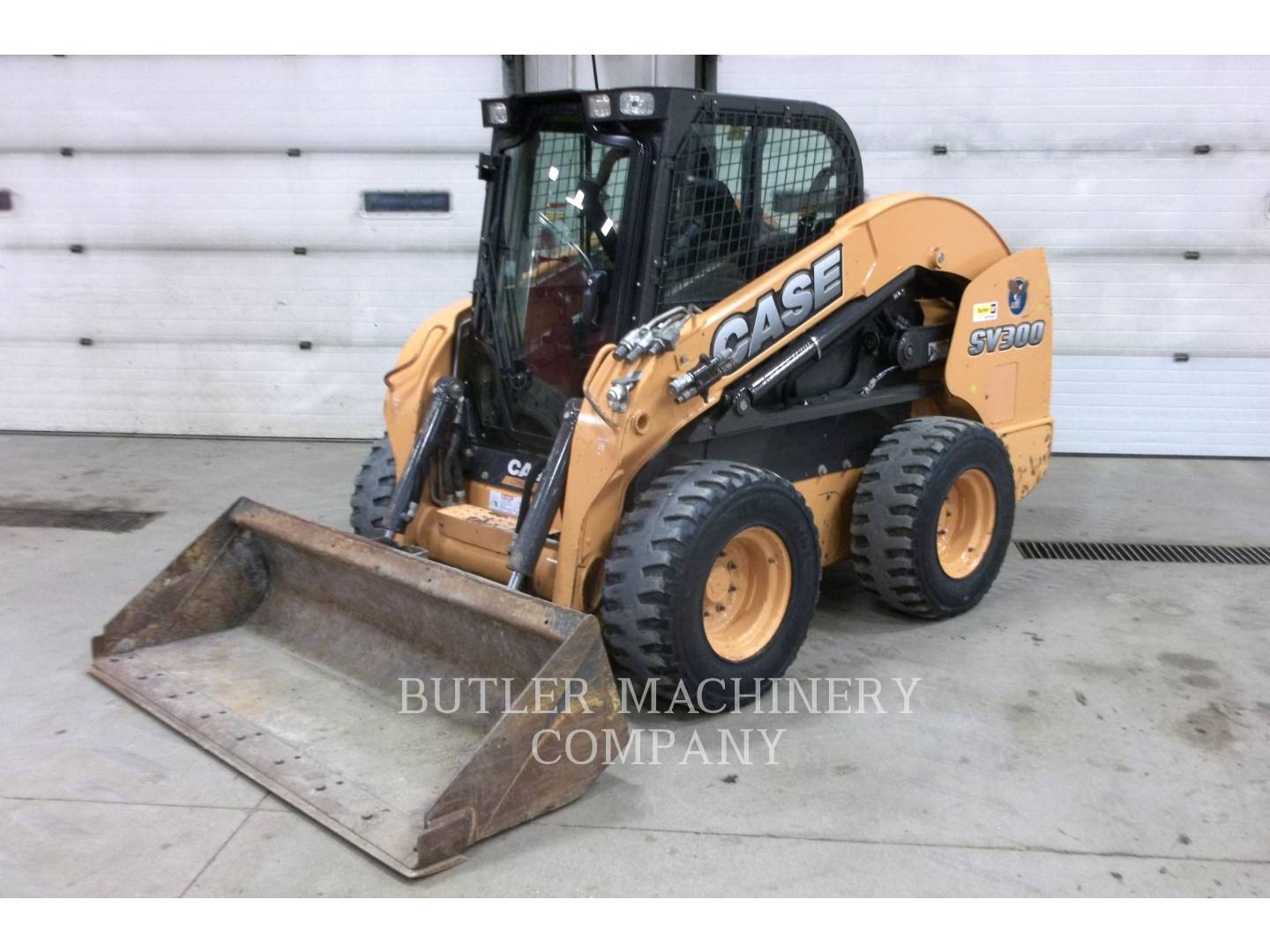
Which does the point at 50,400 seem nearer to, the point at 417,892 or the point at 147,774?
the point at 147,774

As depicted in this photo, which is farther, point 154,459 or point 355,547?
point 154,459

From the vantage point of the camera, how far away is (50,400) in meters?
7.70

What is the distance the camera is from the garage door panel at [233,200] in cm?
709

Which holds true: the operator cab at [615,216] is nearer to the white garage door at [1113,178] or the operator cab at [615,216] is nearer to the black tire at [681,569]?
the black tire at [681,569]

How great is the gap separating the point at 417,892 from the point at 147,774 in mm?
1078

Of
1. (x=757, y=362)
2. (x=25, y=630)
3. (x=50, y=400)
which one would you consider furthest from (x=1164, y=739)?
(x=50, y=400)

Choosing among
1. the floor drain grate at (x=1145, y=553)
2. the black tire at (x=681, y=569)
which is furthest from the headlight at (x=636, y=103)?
the floor drain grate at (x=1145, y=553)

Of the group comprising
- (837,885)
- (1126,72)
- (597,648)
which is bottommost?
(837,885)

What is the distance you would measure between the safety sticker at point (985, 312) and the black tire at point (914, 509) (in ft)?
1.57

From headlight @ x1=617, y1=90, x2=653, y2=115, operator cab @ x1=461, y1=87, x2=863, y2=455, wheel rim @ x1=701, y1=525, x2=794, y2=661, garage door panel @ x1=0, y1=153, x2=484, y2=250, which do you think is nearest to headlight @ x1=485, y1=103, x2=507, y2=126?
operator cab @ x1=461, y1=87, x2=863, y2=455

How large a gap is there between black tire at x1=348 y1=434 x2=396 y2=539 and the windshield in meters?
0.65

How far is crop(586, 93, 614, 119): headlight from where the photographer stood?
346cm

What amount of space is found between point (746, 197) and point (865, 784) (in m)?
2.11

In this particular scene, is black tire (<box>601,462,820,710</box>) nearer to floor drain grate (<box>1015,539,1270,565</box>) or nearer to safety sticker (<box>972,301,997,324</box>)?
safety sticker (<box>972,301,997,324</box>)
